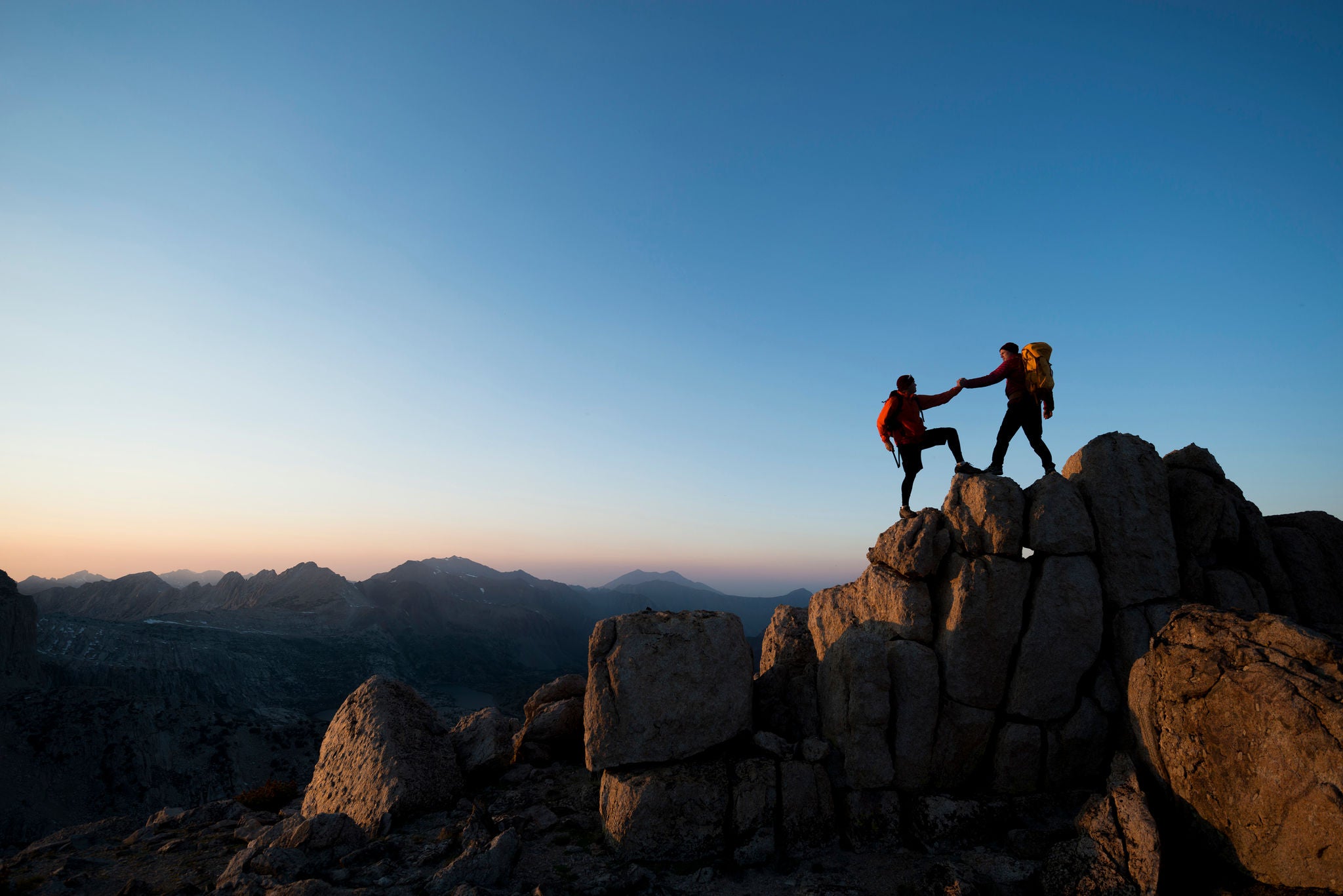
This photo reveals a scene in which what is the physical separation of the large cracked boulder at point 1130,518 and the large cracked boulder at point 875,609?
505 centimetres

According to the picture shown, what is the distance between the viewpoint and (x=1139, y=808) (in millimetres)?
11633

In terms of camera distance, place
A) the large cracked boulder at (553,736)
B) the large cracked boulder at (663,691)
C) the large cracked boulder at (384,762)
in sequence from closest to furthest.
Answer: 1. the large cracked boulder at (663,691)
2. the large cracked boulder at (384,762)
3. the large cracked boulder at (553,736)

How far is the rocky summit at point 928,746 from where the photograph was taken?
38.3ft

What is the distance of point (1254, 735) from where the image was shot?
10.6m

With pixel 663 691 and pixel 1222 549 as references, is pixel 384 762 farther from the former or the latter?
pixel 1222 549

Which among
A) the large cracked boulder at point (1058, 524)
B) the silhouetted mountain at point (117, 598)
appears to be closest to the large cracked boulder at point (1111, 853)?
the large cracked boulder at point (1058, 524)

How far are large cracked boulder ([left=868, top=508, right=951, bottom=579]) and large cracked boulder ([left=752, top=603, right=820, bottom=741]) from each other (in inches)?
170

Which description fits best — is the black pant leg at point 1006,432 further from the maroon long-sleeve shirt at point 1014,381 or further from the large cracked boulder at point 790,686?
the large cracked boulder at point 790,686

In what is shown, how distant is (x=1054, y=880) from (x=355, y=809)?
713 inches

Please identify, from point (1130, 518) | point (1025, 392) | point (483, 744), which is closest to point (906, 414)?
point (1025, 392)

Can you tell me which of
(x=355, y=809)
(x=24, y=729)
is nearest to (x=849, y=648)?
(x=355, y=809)

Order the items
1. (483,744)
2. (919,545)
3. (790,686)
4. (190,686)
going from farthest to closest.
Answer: (190,686)
(483,744)
(790,686)
(919,545)

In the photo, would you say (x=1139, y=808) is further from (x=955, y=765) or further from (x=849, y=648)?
(x=849, y=648)

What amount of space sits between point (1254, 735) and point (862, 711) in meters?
7.57
